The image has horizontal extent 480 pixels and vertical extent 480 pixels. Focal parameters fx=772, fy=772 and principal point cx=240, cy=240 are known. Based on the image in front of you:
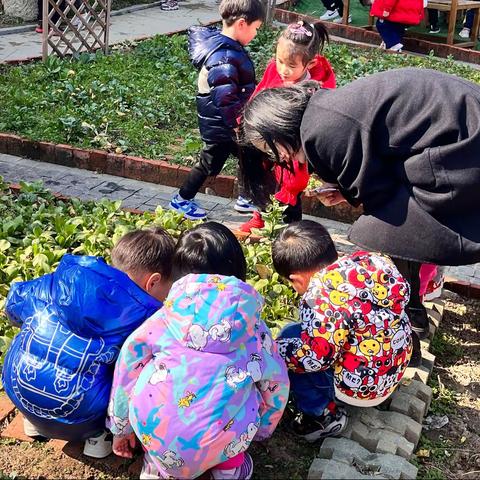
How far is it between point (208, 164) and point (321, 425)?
103 inches

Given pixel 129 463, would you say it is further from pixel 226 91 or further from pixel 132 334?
pixel 226 91

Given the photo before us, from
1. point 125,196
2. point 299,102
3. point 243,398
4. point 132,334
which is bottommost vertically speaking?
point 125,196

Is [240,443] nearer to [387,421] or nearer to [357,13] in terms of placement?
[387,421]

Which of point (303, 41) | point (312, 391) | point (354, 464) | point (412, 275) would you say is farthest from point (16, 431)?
point (303, 41)

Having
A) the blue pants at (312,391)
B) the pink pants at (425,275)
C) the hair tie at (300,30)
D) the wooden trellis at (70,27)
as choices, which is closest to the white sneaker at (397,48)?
the wooden trellis at (70,27)

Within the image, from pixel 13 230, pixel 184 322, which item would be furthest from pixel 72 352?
pixel 13 230

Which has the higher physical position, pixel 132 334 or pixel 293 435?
pixel 132 334

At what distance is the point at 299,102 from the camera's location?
3.01 meters

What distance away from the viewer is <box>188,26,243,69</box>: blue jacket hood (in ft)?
16.0

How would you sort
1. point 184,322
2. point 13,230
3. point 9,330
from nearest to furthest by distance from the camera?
1. point 184,322
2. point 9,330
3. point 13,230

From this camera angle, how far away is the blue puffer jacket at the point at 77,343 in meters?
2.65

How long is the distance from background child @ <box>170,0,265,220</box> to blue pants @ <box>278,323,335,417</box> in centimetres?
213

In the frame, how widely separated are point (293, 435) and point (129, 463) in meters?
0.67

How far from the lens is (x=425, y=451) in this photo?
10.2 ft
